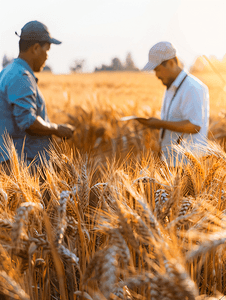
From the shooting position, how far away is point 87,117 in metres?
4.33

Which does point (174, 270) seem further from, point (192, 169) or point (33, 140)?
point (33, 140)

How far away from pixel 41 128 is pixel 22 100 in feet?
0.73

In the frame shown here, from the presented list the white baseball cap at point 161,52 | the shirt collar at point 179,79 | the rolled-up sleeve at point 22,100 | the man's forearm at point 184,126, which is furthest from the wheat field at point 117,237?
the white baseball cap at point 161,52

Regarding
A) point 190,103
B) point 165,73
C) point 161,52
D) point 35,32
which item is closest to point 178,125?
point 190,103

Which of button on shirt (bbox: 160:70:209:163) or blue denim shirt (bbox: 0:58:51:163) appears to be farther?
button on shirt (bbox: 160:70:209:163)

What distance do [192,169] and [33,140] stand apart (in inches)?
52.2

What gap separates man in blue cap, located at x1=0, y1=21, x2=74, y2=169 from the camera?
1896mm

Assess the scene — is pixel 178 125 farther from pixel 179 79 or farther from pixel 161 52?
pixel 161 52

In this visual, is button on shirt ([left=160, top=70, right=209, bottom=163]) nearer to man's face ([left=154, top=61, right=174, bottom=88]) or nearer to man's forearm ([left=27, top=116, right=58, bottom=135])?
man's face ([left=154, top=61, right=174, bottom=88])

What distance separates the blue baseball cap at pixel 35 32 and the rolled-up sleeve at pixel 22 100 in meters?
0.31

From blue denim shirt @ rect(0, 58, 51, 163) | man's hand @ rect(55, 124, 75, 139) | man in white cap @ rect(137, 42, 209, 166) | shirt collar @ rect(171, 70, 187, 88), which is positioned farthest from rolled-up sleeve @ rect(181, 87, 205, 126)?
blue denim shirt @ rect(0, 58, 51, 163)

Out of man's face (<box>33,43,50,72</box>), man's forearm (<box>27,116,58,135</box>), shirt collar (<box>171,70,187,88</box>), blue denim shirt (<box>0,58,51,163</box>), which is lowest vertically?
man's forearm (<box>27,116,58,135</box>)

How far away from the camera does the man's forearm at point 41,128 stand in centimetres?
197

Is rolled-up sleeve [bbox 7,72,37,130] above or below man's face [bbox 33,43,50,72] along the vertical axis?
below
